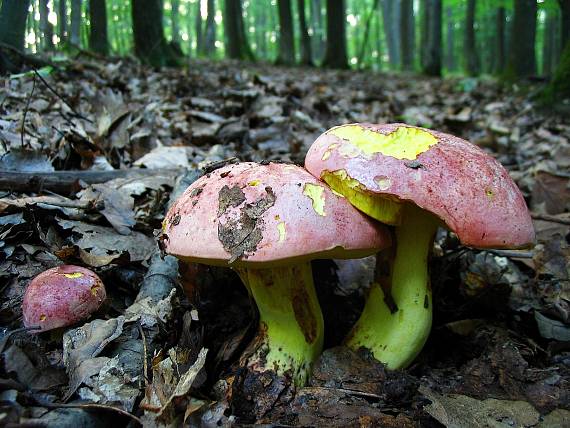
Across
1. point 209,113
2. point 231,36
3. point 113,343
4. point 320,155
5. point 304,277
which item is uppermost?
point 231,36

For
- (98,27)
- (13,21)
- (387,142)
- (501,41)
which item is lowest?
(387,142)

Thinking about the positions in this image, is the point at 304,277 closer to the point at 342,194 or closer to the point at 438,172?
the point at 342,194

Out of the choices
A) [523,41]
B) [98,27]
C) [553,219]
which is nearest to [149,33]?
[98,27]

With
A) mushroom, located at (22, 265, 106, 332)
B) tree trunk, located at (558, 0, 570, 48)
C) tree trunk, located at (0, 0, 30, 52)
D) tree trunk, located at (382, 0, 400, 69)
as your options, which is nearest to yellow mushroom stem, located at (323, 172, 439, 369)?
mushroom, located at (22, 265, 106, 332)

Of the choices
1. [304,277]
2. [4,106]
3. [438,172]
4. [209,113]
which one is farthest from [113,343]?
[209,113]

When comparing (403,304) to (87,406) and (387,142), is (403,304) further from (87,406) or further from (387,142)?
(87,406)

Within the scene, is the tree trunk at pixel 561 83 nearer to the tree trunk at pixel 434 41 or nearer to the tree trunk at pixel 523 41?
the tree trunk at pixel 523 41

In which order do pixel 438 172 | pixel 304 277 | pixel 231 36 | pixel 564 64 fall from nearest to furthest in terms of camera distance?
pixel 438 172 < pixel 304 277 < pixel 564 64 < pixel 231 36
